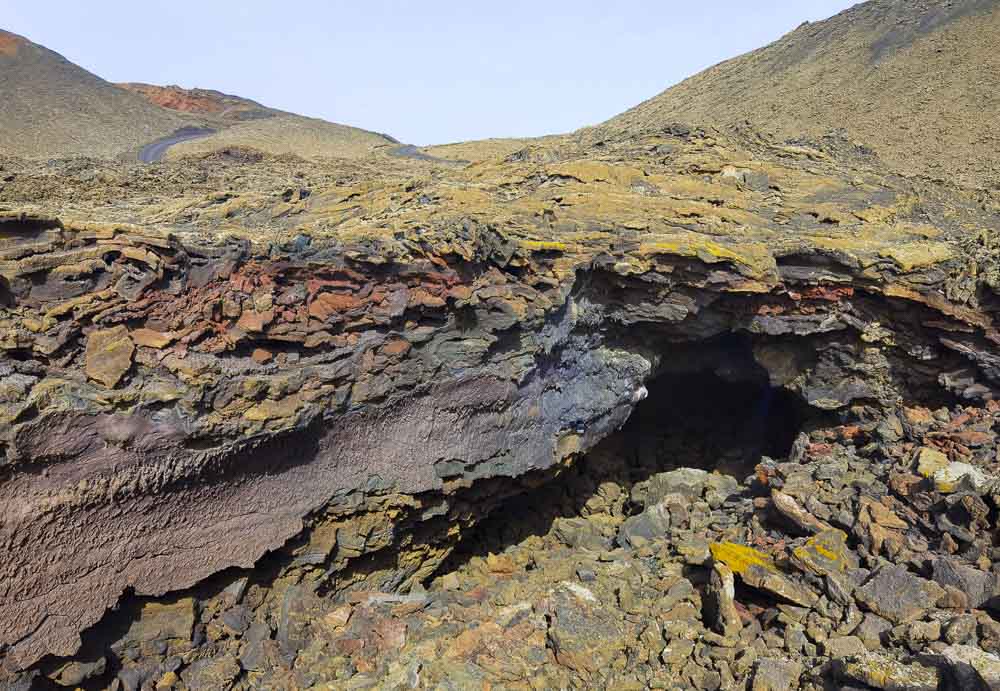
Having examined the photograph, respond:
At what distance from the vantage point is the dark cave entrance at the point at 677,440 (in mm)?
7863

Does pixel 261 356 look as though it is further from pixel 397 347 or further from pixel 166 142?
pixel 166 142

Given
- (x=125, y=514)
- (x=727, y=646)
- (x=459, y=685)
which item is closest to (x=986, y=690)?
(x=727, y=646)

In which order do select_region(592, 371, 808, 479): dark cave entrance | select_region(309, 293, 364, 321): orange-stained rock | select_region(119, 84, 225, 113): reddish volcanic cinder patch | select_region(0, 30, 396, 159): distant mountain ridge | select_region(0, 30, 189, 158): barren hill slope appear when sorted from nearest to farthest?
select_region(309, 293, 364, 321): orange-stained rock → select_region(592, 371, 808, 479): dark cave entrance → select_region(0, 30, 396, 159): distant mountain ridge → select_region(0, 30, 189, 158): barren hill slope → select_region(119, 84, 225, 113): reddish volcanic cinder patch

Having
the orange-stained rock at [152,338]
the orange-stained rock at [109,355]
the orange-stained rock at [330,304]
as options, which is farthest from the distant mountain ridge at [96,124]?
the orange-stained rock at [109,355]

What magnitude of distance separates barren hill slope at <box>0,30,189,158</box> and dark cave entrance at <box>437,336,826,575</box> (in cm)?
1775

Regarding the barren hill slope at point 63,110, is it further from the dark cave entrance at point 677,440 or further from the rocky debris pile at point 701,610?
the rocky debris pile at point 701,610

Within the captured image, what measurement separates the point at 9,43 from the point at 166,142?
14750 mm

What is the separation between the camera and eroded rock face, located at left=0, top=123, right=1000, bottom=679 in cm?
455

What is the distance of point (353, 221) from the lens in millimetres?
7223

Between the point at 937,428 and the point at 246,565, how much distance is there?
7.74 meters

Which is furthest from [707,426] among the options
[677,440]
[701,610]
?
[701,610]

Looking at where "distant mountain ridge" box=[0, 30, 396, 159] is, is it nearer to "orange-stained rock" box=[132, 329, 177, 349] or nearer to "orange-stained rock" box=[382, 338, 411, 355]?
"orange-stained rock" box=[382, 338, 411, 355]

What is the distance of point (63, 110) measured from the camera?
23062 mm

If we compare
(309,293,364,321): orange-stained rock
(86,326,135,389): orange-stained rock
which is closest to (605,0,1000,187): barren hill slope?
(309,293,364,321): orange-stained rock
